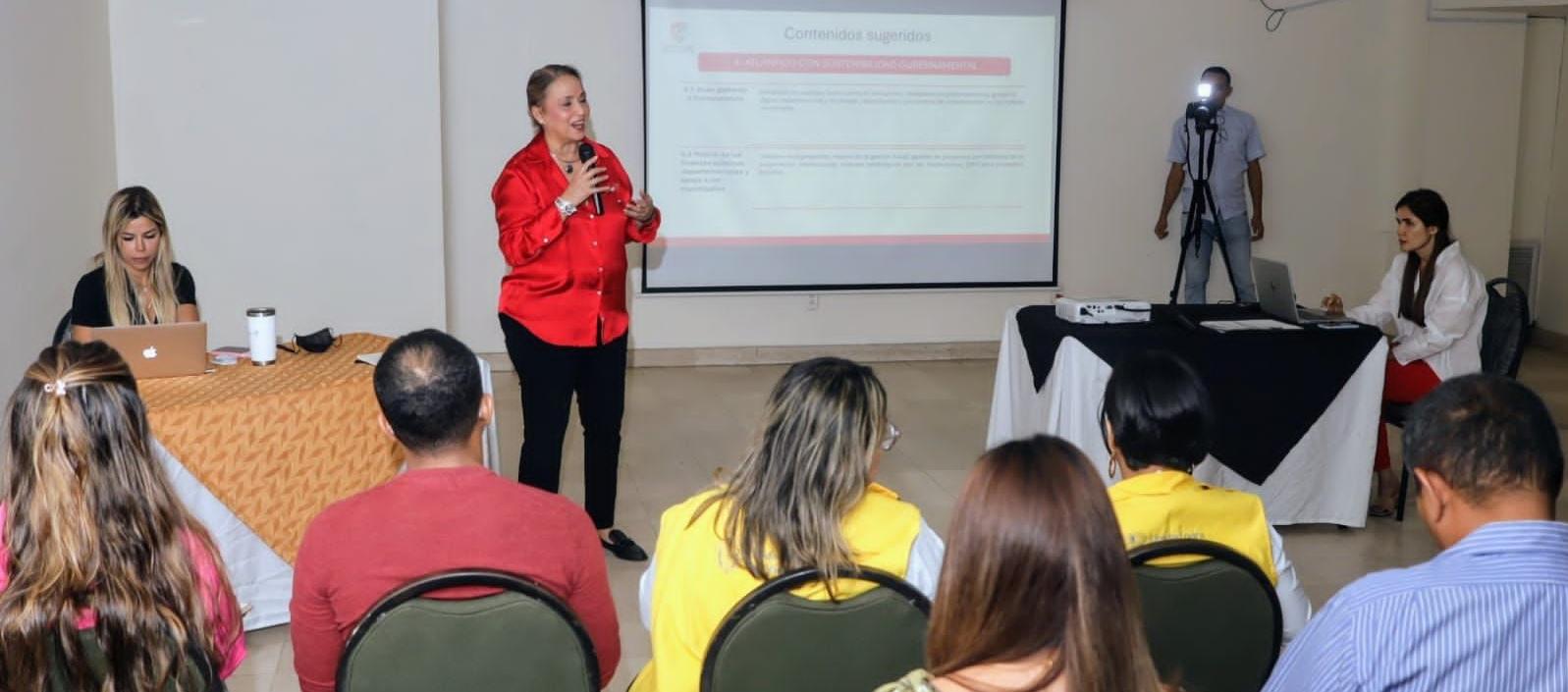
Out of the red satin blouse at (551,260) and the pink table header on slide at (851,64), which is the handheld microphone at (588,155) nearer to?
the red satin blouse at (551,260)

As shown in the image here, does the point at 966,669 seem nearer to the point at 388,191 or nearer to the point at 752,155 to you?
the point at 388,191

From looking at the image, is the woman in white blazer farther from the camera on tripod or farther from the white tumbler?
the white tumbler

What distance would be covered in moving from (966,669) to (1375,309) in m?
3.82

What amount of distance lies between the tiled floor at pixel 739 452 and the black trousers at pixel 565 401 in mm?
318

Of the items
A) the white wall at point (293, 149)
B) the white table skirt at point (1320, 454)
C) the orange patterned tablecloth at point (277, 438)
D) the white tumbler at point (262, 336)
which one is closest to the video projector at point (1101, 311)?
the white table skirt at point (1320, 454)

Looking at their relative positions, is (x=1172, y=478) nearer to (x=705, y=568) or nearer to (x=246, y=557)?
(x=705, y=568)

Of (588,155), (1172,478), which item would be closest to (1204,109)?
(588,155)

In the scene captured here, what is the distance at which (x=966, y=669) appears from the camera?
1325 millimetres

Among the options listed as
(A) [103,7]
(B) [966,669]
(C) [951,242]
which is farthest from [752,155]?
(B) [966,669]

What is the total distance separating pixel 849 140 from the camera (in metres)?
7.36

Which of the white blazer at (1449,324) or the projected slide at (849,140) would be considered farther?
the projected slide at (849,140)

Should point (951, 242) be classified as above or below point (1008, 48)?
below

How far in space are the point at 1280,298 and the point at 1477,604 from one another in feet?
10.3

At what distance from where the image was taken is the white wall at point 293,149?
6.12 m
